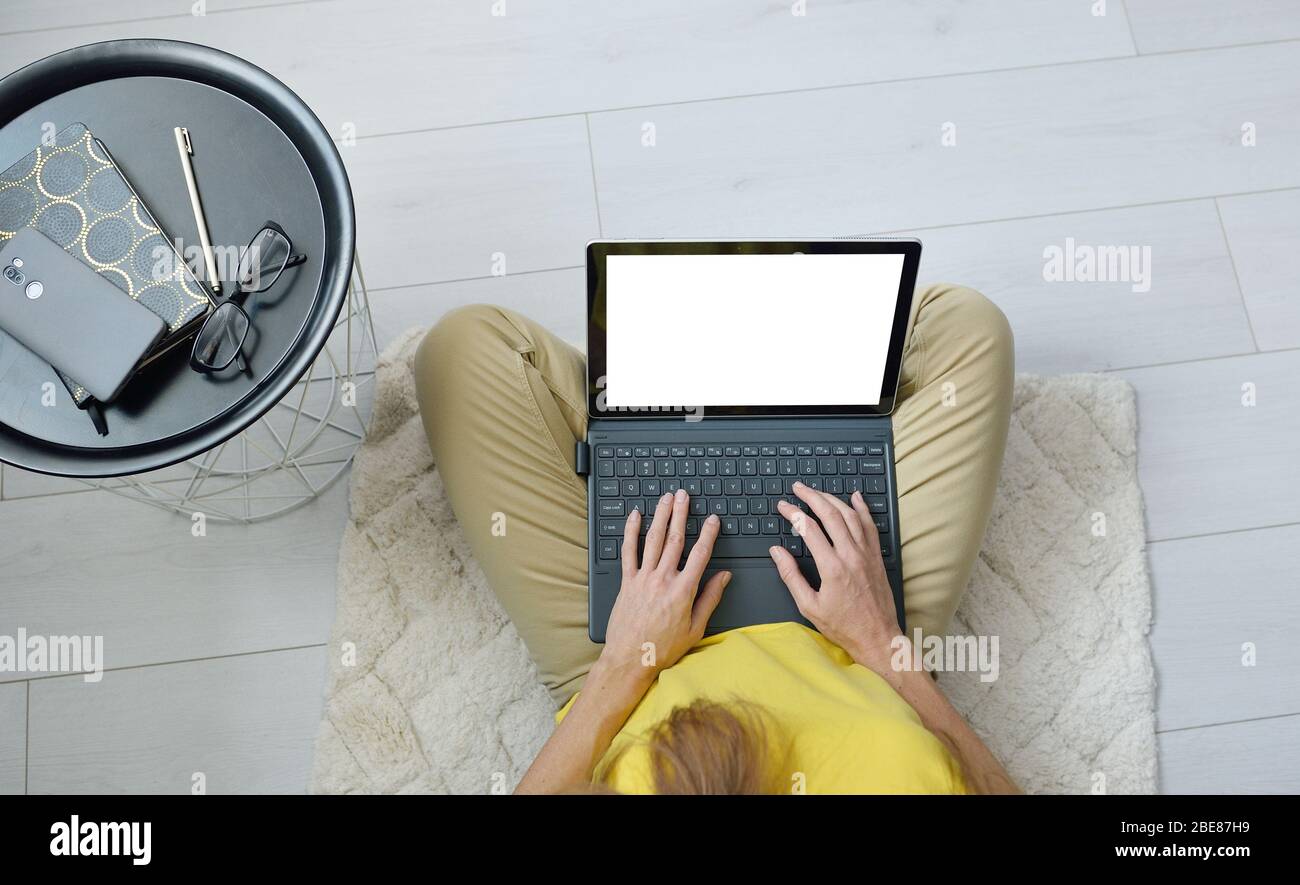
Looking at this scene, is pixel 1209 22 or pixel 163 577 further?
pixel 1209 22

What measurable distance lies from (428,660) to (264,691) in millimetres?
210

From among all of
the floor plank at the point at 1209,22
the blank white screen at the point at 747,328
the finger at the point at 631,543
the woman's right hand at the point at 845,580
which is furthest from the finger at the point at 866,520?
the floor plank at the point at 1209,22

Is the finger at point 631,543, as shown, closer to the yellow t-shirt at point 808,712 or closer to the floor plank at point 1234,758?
the yellow t-shirt at point 808,712

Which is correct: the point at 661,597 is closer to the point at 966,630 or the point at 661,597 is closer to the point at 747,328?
the point at 747,328

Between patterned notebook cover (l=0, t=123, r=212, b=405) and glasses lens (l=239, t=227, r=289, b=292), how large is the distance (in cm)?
5

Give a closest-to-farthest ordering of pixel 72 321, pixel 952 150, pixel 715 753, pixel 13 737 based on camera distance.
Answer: pixel 715 753, pixel 72 321, pixel 13 737, pixel 952 150

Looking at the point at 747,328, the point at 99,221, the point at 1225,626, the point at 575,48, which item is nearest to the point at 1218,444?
the point at 1225,626

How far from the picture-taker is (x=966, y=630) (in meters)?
1.17

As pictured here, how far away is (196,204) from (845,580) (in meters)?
0.71

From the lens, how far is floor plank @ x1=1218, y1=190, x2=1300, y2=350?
4.30ft

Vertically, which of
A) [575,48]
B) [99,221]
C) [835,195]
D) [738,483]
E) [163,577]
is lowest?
[163,577]

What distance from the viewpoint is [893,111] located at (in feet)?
4.50
